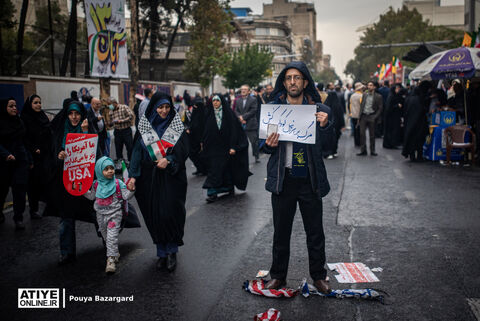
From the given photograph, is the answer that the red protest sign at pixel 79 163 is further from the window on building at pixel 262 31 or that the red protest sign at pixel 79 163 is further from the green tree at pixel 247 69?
the window on building at pixel 262 31

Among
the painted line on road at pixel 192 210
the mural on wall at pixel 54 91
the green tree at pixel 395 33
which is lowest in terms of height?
the painted line on road at pixel 192 210

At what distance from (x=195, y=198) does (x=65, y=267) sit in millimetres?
3590

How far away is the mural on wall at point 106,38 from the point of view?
587 inches

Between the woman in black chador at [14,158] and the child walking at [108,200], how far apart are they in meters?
2.19

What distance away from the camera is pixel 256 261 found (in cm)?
499

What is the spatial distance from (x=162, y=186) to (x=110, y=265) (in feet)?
3.11

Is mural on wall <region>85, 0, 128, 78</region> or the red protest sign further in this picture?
mural on wall <region>85, 0, 128, 78</region>

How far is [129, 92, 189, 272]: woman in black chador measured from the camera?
493 cm

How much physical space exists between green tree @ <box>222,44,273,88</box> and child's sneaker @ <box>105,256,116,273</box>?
44526 millimetres

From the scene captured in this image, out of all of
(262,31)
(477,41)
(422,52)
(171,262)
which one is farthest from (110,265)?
(262,31)

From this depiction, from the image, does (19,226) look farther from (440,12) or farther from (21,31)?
(440,12)

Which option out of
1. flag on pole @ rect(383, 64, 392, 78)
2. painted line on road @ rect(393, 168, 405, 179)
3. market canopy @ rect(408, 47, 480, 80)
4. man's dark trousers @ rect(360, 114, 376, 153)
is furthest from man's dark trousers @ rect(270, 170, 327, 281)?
flag on pole @ rect(383, 64, 392, 78)

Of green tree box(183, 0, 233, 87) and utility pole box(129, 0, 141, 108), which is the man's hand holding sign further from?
green tree box(183, 0, 233, 87)

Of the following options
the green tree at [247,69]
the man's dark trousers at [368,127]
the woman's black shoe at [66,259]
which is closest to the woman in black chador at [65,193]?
the woman's black shoe at [66,259]
